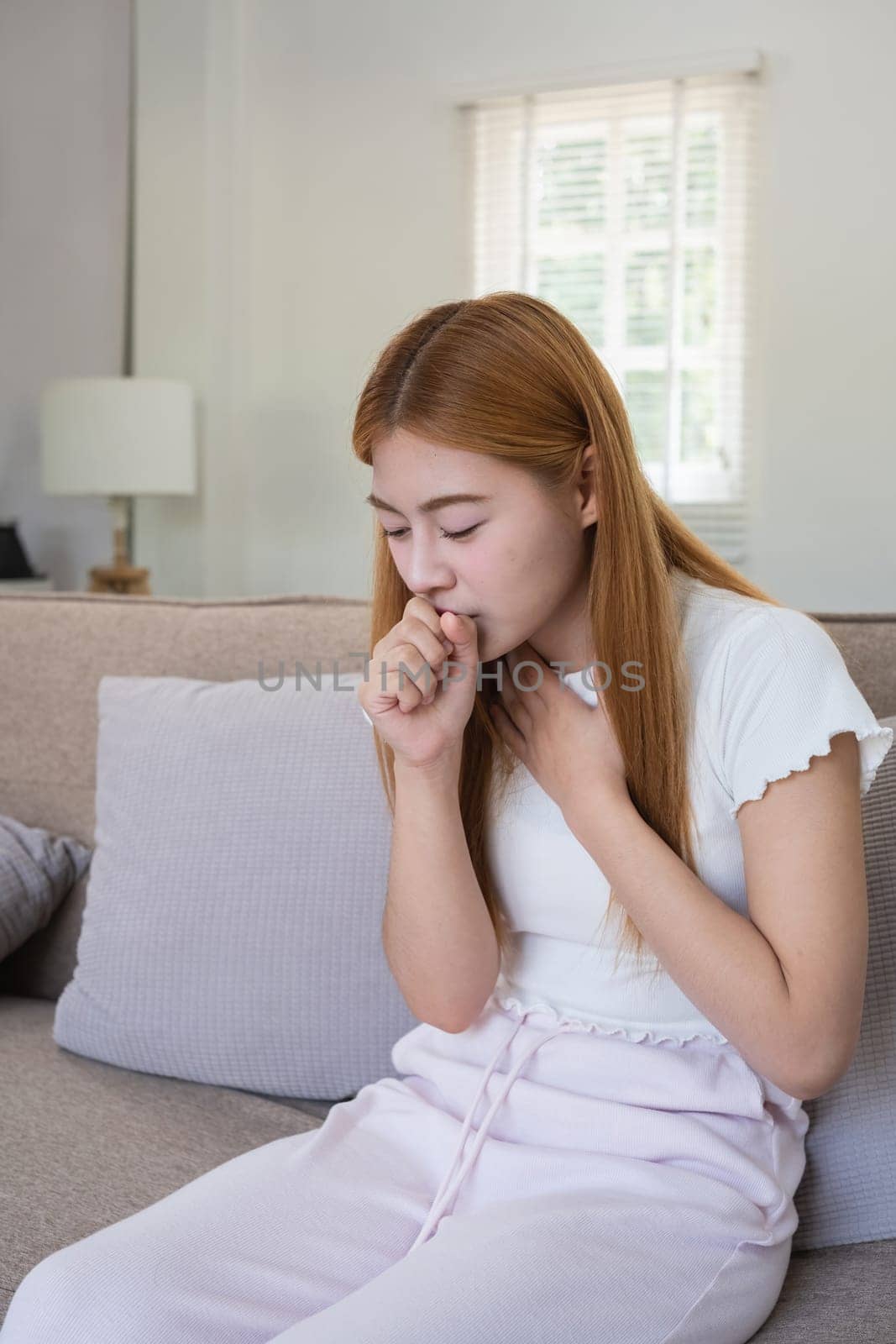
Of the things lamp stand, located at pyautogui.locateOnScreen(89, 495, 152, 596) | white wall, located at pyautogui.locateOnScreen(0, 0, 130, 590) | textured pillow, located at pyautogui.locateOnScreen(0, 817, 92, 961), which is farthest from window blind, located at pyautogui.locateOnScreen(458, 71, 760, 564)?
textured pillow, located at pyautogui.locateOnScreen(0, 817, 92, 961)

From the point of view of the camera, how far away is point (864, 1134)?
113 cm

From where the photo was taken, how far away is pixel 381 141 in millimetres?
4410

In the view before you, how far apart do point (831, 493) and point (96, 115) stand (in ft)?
8.55

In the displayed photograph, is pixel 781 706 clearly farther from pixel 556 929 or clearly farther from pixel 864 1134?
pixel 864 1134

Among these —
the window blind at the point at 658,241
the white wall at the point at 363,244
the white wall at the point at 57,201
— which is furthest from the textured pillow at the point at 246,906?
the white wall at the point at 57,201

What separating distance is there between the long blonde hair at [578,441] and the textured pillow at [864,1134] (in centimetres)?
24

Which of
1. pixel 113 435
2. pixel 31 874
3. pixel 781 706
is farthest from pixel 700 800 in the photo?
pixel 113 435

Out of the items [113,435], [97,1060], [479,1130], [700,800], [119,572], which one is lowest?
[97,1060]

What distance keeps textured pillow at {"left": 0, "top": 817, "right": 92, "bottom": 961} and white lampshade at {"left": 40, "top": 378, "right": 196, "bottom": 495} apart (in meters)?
2.23

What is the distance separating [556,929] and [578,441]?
15.3 inches

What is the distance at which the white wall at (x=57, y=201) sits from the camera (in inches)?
170

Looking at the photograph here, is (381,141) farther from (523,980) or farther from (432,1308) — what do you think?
(432,1308)

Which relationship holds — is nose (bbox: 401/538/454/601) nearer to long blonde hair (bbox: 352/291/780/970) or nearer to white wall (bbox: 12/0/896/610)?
long blonde hair (bbox: 352/291/780/970)

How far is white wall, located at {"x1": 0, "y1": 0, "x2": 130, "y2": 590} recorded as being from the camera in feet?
14.2
